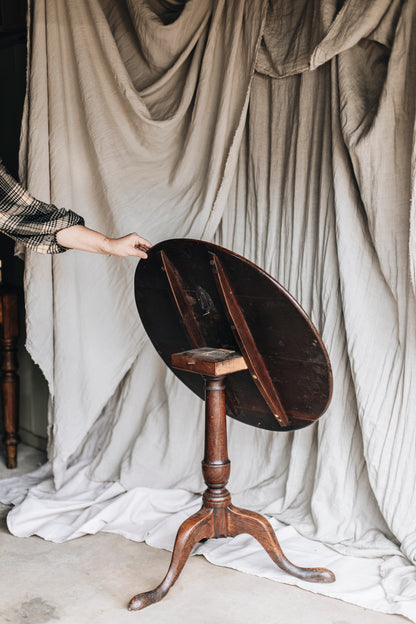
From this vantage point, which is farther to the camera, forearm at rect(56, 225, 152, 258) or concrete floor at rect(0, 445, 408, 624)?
forearm at rect(56, 225, 152, 258)

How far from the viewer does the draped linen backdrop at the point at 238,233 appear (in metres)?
2.27

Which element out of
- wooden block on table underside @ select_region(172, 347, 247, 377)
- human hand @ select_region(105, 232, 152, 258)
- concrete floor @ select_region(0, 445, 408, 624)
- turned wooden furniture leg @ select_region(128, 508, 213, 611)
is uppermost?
human hand @ select_region(105, 232, 152, 258)

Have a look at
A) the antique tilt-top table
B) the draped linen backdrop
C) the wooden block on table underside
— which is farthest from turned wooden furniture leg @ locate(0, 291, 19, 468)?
the wooden block on table underside

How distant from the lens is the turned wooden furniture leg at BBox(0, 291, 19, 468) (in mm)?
3201

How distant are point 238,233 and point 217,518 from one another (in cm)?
107

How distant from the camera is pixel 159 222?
2.74 metres

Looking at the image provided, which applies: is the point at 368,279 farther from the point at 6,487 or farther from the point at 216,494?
the point at 6,487

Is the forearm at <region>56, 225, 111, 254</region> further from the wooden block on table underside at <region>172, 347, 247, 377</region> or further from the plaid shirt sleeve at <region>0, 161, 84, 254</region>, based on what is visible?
the wooden block on table underside at <region>172, 347, 247, 377</region>

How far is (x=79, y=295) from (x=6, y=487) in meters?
0.89

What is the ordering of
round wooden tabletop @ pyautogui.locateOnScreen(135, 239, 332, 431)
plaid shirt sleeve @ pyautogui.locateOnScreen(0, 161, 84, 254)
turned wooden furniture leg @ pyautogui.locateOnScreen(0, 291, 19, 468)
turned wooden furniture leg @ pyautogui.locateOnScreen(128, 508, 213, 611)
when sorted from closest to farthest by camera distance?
round wooden tabletop @ pyautogui.locateOnScreen(135, 239, 332, 431) < turned wooden furniture leg @ pyautogui.locateOnScreen(128, 508, 213, 611) < plaid shirt sleeve @ pyautogui.locateOnScreen(0, 161, 84, 254) < turned wooden furniture leg @ pyautogui.locateOnScreen(0, 291, 19, 468)

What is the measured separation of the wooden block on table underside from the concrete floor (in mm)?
691

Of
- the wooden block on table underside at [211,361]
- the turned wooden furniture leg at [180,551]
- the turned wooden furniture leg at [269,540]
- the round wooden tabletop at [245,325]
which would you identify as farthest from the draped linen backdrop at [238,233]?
the wooden block on table underside at [211,361]

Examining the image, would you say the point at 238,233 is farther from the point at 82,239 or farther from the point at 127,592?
the point at 127,592

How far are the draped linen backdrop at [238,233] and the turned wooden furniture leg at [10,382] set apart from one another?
232 mm
